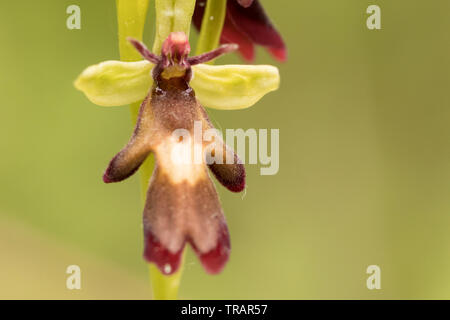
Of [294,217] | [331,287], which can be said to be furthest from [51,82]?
[331,287]

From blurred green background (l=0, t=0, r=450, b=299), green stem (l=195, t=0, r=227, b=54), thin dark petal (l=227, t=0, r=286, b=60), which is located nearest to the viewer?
green stem (l=195, t=0, r=227, b=54)

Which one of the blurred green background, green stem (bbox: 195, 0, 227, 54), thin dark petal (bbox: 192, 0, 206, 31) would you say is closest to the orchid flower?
green stem (bbox: 195, 0, 227, 54)

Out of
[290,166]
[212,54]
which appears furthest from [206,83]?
[290,166]

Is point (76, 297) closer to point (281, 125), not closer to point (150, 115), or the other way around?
point (281, 125)

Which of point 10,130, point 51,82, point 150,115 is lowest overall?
point 150,115

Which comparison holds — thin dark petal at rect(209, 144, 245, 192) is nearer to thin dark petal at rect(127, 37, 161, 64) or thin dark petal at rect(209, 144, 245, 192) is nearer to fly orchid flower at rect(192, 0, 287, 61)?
thin dark petal at rect(127, 37, 161, 64)

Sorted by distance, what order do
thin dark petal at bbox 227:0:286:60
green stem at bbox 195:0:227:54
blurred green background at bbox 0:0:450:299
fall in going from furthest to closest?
blurred green background at bbox 0:0:450:299 < thin dark petal at bbox 227:0:286:60 < green stem at bbox 195:0:227:54

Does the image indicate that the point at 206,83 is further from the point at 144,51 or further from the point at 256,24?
the point at 256,24
